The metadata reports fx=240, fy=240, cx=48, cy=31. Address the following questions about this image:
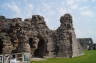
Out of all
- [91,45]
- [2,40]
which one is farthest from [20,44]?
[91,45]

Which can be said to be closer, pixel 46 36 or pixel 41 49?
pixel 46 36

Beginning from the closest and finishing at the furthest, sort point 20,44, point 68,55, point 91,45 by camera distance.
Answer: point 20,44 < point 68,55 < point 91,45

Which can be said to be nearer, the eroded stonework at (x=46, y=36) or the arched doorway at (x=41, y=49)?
the eroded stonework at (x=46, y=36)

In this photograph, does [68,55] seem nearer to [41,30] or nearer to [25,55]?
[41,30]

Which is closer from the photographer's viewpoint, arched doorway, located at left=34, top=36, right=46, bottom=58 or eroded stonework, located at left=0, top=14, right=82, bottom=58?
eroded stonework, located at left=0, top=14, right=82, bottom=58

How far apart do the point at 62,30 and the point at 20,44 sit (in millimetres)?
9917

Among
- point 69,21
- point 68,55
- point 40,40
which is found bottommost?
point 68,55

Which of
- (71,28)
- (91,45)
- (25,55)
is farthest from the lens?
(91,45)

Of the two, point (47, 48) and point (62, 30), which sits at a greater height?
point (62, 30)

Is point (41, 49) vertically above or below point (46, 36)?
below

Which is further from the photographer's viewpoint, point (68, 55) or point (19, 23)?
point (68, 55)

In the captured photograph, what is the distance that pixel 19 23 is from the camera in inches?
1155

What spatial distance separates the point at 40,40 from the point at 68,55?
5159 mm

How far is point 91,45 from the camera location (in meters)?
66.3
